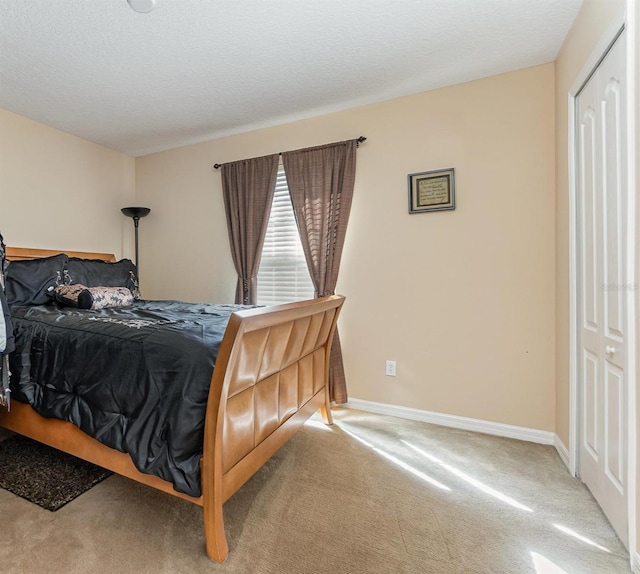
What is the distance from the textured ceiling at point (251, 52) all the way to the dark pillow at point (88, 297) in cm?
148

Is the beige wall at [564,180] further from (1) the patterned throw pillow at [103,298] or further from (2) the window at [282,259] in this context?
(1) the patterned throw pillow at [103,298]

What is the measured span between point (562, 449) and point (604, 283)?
111cm

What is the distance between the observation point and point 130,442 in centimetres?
133

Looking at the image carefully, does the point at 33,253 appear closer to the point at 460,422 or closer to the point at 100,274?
the point at 100,274

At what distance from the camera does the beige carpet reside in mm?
1229

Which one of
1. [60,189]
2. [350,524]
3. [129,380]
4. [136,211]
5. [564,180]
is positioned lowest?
[350,524]

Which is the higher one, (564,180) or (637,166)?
(564,180)

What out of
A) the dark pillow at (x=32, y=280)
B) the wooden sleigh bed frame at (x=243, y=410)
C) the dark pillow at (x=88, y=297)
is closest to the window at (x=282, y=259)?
the wooden sleigh bed frame at (x=243, y=410)

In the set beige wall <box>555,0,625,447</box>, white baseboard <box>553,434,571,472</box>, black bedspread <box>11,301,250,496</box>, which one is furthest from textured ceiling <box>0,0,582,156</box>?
white baseboard <box>553,434,571,472</box>

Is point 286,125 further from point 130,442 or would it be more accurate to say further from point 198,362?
point 130,442

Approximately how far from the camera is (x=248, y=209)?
2979 mm

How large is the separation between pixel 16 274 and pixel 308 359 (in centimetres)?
220

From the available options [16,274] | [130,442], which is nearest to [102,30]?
[16,274]

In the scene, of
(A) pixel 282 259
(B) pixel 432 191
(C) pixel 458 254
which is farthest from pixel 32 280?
(C) pixel 458 254
